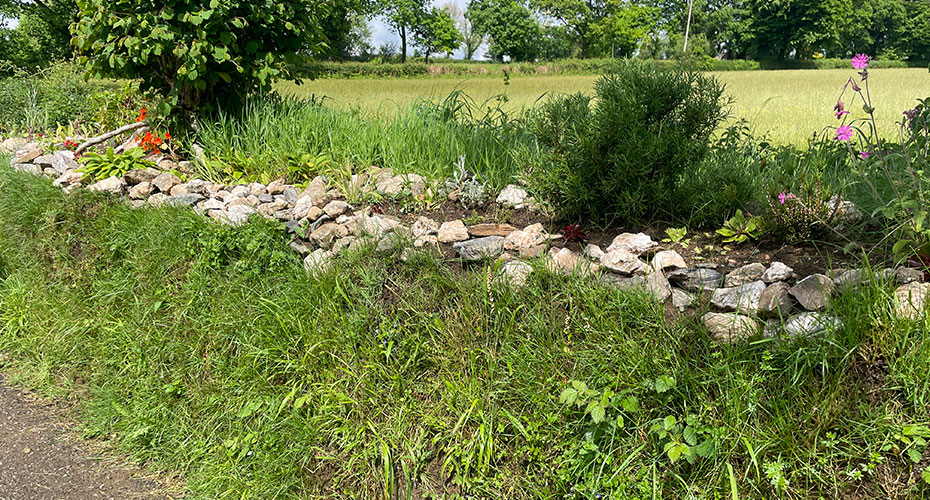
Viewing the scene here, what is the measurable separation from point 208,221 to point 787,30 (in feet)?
205

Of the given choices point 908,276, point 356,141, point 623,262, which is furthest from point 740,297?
point 356,141

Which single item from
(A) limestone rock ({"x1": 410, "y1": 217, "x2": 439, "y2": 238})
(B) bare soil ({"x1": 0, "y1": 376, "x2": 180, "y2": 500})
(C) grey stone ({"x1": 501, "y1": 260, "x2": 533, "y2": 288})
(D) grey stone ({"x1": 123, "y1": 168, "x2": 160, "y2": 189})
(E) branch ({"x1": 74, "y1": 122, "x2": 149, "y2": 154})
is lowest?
(B) bare soil ({"x1": 0, "y1": 376, "x2": 180, "y2": 500})

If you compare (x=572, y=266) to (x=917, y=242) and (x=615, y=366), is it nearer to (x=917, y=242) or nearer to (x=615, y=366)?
(x=615, y=366)

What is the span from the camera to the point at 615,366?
2.41 m

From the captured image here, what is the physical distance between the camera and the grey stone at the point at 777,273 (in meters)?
2.56

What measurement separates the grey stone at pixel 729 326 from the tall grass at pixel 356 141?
172cm

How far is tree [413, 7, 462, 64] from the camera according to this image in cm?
6081

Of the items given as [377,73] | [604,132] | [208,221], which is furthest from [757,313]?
[377,73]

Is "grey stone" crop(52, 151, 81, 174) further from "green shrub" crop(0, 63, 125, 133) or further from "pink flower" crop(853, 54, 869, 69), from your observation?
"pink flower" crop(853, 54, 869, 69)

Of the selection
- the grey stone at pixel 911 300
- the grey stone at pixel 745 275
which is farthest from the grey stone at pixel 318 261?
the grey stone at pixel 911 300

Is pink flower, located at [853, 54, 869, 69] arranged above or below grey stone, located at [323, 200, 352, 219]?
above

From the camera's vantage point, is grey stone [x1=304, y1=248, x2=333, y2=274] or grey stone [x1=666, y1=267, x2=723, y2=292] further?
grey stone [x1=304, y1=248, x2=333, y2=274]

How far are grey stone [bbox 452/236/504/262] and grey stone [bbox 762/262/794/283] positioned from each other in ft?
3.90

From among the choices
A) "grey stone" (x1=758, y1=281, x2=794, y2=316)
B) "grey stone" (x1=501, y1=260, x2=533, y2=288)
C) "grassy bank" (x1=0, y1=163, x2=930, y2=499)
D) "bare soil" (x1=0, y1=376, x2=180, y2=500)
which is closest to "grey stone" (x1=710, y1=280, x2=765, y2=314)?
"grey stone" (x1=758, y1=281, x2=794, y2=316)
